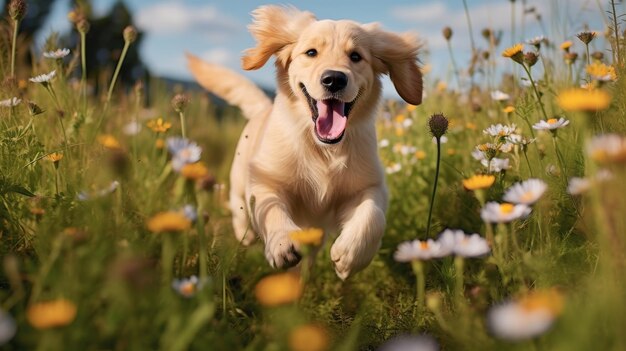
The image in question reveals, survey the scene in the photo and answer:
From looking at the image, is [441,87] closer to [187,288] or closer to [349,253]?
[349,253]

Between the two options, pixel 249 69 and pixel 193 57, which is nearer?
pixel 249 69

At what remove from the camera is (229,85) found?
412 cm

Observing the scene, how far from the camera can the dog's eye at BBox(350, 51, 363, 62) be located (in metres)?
2.79

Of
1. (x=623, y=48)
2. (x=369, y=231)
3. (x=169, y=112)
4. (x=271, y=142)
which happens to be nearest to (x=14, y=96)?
(x=271, y=142)

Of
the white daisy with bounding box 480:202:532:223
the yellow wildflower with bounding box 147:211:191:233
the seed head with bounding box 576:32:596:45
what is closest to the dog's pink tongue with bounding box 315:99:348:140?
the seed head with bounding box 576:32:596:45

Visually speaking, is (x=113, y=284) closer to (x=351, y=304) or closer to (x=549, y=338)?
(x=549, y=338)

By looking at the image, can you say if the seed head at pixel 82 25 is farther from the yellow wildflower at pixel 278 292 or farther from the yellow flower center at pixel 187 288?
the yellow wildflower at pixel 278 292

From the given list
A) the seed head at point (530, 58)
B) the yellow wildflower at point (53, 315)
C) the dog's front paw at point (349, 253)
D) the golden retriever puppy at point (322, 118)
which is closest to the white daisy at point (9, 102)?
the golden retriever puppy at point (322, 118)

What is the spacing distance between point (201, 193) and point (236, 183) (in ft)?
6.77

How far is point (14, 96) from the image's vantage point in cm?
242

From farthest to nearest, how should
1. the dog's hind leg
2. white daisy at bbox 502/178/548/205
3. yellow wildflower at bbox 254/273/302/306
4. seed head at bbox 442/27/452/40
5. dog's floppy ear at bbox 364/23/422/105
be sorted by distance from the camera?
seed head at bbox 442/27/452/40 < the dog's hind leg < dog's floppy ear at bbox 364/23/422/105 < white daisy at bbox 502/178/548/205 < yellow wildflower at bbox 254/273/302/306

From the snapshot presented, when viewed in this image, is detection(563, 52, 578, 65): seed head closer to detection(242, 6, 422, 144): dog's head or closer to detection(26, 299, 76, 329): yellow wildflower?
detection(242, 6, 422, 144): dog's head

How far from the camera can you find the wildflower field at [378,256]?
112 centimetres

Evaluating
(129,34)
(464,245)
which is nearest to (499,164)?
(464,245)
